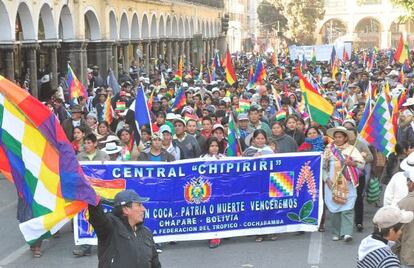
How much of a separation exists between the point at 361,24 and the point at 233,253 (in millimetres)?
84836

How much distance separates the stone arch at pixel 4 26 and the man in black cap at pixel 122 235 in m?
17.6

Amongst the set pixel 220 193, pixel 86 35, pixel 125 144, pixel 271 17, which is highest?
pixel 271 17

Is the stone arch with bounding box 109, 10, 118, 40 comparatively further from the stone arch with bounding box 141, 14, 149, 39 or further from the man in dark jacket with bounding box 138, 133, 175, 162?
the man in dark jacket with bounding box 138, 133, 175, 162

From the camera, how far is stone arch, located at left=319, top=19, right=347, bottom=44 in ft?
297

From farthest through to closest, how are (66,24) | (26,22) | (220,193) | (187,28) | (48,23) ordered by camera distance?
(187,28), (66,24), (48,23), (26,22), (220,193)

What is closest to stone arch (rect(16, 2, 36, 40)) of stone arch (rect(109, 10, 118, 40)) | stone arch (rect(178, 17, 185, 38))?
stone arch (rect(109, 10, 118, 40))

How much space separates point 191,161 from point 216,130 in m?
1.80

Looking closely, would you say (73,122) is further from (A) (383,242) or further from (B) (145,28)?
(B) (145,28)

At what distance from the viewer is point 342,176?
9.27 metres

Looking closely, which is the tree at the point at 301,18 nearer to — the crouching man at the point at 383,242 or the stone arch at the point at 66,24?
the stone arch at the point at 66,24

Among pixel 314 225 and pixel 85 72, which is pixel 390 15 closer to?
pixel 85 72

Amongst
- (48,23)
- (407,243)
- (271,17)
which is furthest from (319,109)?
(271,17)

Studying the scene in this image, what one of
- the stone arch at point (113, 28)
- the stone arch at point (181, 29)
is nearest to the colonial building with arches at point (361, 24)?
the stone arch at point (181, 29)

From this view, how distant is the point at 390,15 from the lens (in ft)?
285
